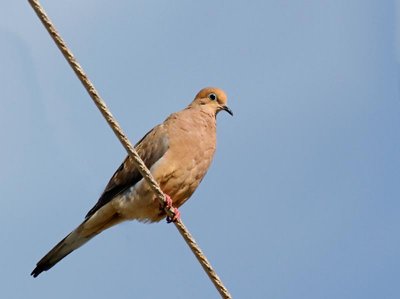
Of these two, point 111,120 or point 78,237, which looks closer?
point 111,120

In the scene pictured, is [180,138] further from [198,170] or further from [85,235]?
[85,235]

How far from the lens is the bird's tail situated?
6605 mm

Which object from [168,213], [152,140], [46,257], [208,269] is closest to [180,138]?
[152,140]

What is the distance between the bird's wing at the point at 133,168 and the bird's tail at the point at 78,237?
0.23 ft

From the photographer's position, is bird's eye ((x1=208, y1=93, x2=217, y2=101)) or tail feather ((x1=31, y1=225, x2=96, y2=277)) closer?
tail feather ((x1=31, y1=225, x2=96, y2=277))

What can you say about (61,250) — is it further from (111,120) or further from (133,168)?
(111,120)

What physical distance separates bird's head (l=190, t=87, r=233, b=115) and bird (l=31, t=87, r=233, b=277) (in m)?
0.56

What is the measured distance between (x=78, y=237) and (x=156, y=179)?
796 millimetres

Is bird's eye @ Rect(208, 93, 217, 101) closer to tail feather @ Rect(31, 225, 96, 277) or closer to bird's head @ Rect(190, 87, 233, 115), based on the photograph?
bird's head @ Rect(190, 87, 233, 115)

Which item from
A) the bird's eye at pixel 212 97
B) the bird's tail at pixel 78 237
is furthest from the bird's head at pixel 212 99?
the bird's tail at pixel 78 237

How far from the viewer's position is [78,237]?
6.73 meters

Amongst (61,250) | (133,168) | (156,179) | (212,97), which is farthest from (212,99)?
(61,250)

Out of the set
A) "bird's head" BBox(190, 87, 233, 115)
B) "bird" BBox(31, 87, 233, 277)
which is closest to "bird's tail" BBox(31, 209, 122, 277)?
"bird" BBox(31, 87, 233, 277)

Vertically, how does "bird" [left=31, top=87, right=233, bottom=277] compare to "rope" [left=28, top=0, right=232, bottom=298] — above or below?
above
